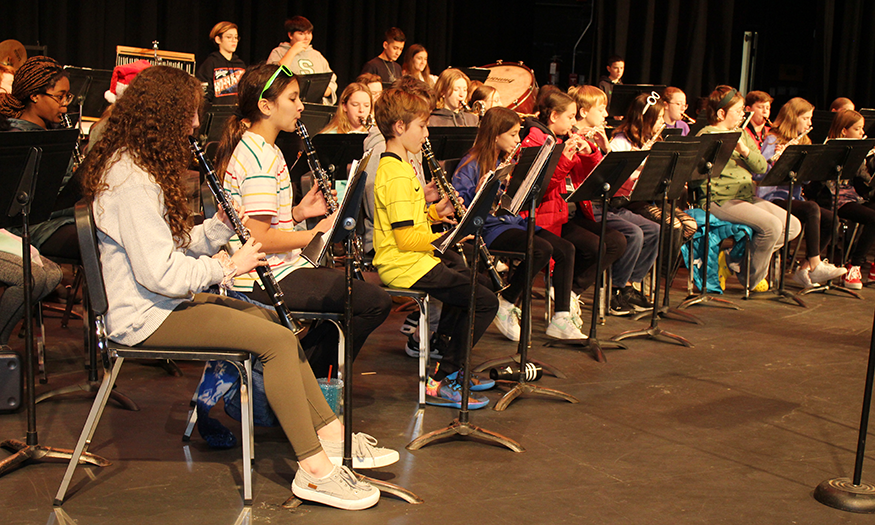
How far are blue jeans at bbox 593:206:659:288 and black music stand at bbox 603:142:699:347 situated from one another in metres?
0.36

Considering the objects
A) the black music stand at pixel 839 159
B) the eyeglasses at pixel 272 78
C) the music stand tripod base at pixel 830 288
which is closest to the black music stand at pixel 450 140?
the eyeglasses at pixel 272 78

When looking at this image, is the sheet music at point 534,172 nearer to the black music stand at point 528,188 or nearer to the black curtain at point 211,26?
the black music stand at point 528,188

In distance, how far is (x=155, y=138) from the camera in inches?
96.7

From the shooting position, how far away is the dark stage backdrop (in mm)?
7645

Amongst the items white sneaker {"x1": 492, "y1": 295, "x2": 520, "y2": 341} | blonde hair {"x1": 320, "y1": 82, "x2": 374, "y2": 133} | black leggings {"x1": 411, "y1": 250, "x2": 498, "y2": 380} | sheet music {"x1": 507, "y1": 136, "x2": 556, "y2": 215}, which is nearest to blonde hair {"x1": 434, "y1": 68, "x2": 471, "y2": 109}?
blonde hair {"x1": 320, "y1": 82, "x2": 374, "y2": 133}

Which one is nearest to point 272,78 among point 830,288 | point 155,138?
point 155,138

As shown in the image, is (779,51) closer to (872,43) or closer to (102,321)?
(872,43)

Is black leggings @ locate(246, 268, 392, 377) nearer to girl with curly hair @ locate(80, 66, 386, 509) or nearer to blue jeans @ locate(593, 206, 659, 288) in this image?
girl with curly hair @ locate(80, 66, 386, 509)

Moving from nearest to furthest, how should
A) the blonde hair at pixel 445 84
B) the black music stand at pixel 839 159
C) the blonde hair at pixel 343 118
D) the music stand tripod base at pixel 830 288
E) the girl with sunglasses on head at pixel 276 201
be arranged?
1. the girl with sunglasses on head at pixel 276 201
2. the blonde hair at pixel 343 118
3. the black music stand at pixel 839 159
4. the blonde hair at pixel 445 84
5. the music stand tripod base at pixel 830 288

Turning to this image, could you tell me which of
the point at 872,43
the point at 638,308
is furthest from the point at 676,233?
the point at 872,43

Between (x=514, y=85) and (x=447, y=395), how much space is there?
4.98 meters

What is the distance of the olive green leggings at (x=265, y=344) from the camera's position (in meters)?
2.47

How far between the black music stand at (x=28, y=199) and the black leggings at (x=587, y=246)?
2.81 m

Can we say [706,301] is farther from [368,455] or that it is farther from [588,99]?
[368,455]
